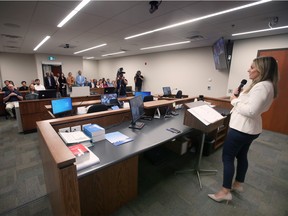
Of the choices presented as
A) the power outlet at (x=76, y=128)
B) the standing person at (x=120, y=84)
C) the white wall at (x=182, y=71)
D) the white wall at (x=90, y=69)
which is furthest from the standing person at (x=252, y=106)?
the white wall at (x=90, y=69)

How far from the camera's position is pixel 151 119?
95.6 inches

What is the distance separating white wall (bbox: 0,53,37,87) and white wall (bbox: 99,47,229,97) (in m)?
6.40

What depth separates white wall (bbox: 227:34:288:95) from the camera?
395 centimetres

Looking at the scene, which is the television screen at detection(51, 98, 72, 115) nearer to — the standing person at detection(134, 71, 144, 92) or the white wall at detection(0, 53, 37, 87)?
the standing person at detection(134, 71, 144, 92)

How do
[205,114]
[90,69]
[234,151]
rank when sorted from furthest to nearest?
[90,69] < [205,114] < [234,151]

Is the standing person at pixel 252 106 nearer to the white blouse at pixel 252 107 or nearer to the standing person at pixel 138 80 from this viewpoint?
the white blouse at pixel 252 107

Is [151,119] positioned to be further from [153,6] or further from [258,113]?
[153,6]

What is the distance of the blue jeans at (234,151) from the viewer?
1515mm

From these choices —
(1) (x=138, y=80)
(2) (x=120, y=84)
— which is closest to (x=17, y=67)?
(1) (x=138, y=80)

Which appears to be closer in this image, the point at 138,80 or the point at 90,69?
the point at 138,80

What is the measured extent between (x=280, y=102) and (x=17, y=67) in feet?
42.7

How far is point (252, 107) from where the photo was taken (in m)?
1.36

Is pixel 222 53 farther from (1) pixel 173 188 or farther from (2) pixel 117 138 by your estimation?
(2) pixel 117 138

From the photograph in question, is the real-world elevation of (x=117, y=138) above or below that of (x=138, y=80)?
below
